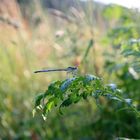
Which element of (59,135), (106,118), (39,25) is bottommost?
(59,135)

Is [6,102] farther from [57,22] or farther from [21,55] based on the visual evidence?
[57,22]

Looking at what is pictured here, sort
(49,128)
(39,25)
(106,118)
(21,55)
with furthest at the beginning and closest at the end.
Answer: (39,25)
(21,55)
(49,128)
(106,118)

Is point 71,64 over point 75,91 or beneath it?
beneath

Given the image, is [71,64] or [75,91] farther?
[71,64]

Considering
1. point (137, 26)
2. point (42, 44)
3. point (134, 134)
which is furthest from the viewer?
point (42, 44)

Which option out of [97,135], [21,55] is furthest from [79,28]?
[97,135]

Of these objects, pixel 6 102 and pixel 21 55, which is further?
pixel 21 55

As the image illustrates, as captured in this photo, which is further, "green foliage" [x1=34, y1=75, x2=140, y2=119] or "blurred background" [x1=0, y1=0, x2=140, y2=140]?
"blurred background" [x1=0, y1=0, x2=140, y2=140]

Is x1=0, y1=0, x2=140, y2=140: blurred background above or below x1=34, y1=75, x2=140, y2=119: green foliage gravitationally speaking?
below
